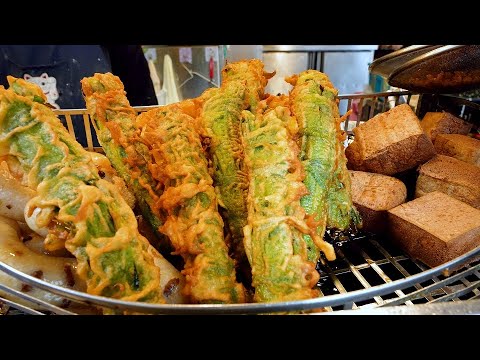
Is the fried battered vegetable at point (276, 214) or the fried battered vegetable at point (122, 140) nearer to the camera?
the fried battered vegetable at point (276, 214)

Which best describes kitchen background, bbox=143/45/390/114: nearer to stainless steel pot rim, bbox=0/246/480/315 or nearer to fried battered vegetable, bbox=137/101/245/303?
fried battered vegetable, bbox=137/101/245/303

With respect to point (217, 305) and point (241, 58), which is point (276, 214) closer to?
point (217, 305)

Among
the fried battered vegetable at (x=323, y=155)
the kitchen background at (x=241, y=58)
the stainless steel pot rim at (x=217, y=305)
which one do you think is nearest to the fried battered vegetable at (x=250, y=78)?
the fried battered vegetable at (x=323, y=155)

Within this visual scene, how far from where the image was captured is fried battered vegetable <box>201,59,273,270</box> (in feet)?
5.42

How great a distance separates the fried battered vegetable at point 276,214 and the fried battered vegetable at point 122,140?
0.55m

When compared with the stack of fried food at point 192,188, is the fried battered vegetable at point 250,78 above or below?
above

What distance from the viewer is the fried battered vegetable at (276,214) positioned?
4.01ft

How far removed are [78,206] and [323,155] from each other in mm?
1126

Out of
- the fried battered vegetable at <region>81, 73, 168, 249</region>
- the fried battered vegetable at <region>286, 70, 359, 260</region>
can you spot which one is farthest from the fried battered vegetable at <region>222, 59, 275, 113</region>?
the fried battered vegetable at <region>81, 73, 168, 249</region>

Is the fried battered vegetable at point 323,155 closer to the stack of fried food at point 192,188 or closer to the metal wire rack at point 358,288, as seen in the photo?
the stack of fried food at point 192,188

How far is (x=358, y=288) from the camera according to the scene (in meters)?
1.63

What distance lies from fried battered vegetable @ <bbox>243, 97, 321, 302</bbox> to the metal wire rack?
0.14m
